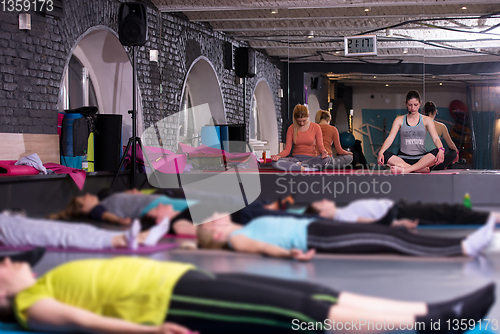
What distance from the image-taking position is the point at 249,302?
2.26ft

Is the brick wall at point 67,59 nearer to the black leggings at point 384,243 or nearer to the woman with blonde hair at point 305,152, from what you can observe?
the woman with blonde hair at point 305,152

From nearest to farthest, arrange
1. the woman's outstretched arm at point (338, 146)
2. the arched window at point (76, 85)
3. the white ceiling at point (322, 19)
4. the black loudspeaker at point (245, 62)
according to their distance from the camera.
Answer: the woman's outstretched arm at point (338, 146) < the arched window at point (76, 85) < the white ceiling at point (322, 19) < the black loudspeaker at point (245, 62)

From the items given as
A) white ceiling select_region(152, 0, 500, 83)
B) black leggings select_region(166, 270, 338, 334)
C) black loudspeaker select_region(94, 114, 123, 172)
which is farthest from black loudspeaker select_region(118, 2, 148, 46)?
white ceiling select_region(152, 0, 500, 83)

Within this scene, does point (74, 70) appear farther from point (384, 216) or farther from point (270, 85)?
point (384, 216)

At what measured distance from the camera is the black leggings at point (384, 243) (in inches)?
27.8

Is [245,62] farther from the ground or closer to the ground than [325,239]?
farther from the ground

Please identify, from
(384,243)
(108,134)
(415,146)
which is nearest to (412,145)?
(415,146)

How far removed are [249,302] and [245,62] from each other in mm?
7506

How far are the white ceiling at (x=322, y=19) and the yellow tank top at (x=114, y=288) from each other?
511 centimetres

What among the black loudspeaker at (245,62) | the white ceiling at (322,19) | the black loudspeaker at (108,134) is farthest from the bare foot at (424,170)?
the black loudspeaker at (245,62)

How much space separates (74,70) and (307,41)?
3518mm

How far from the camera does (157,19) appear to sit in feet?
20.6

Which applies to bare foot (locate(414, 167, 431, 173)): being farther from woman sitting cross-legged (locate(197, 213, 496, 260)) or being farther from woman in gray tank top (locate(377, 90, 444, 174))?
woman sitting cross-legged (locate(197, 213, 496, 260))

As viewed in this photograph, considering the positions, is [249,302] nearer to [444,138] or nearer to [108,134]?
[444,138]
